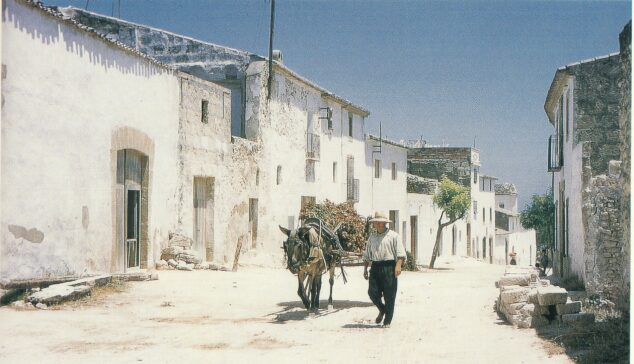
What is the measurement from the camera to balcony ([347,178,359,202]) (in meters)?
32.0

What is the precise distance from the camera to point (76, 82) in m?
12.6

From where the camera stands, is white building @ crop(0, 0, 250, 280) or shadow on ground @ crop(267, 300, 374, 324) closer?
shadow on ground @ crop(267, 300, 374, 324)

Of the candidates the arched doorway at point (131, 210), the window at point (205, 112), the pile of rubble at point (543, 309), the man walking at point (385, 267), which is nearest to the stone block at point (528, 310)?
the pile of rubble at point (543, 309)

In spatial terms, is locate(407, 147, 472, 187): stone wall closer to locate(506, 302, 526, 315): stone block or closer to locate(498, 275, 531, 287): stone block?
locate(498, 275, 531, 287): stone block

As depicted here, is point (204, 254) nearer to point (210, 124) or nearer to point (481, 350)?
point (210, 124)

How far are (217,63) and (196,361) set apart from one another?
17083mm

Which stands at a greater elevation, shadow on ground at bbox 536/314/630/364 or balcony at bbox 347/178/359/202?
balcony at bbox 347/178/359/202

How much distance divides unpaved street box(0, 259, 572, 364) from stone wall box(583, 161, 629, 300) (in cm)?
197

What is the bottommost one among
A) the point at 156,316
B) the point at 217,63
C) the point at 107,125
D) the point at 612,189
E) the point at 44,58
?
the point at 156,316

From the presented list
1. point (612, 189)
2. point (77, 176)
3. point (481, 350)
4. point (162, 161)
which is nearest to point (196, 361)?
point (481, 350)

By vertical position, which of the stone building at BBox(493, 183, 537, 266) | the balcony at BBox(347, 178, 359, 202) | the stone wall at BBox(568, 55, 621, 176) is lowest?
the stone building at BBox(493, 183, 537, 266)

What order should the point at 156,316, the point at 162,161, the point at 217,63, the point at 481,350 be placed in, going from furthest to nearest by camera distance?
1. the point at 217,63
2. the point at 162,161
3. the point at 156,316
4. the point at 481,350

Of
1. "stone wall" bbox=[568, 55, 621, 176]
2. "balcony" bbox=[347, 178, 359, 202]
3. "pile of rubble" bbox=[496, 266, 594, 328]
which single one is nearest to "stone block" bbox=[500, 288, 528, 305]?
"pile of rubble" bbox=[496, 266, 594, 328]

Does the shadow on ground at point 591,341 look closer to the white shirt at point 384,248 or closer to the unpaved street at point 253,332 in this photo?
the unpaved street at point 253,332
